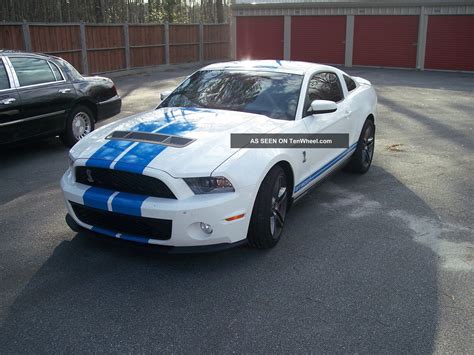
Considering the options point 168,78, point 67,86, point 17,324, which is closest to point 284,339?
point 17,324

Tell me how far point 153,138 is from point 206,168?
67cm

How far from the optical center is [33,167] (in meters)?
6.98

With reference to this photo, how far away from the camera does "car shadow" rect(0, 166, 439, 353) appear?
9.95 feet

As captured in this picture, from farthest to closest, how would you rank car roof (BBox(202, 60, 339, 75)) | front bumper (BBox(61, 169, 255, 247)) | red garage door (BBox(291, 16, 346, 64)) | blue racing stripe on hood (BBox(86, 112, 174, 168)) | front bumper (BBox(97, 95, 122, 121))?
red garage door (BBox(291, 16, 346, 64)) → front bumper (BBox(97, 95, 122, 121)) → car roof (BBox(202, 60, 339, 75)) → blue racing stripe on hood (BBox(86, 112, 174, 168)) → front bumper (BBox(61, 169, 255, 247))

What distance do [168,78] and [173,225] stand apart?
54.0 ft

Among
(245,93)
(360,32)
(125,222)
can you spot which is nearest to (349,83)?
(245,93)

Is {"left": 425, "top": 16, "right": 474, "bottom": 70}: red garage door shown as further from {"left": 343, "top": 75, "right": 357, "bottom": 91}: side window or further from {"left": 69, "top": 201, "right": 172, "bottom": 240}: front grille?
{"left": 69, "top": 201, "right": 172, "bottom": 240}: front grille

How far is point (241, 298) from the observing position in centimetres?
352

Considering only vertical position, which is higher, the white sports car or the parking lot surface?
the white sports car

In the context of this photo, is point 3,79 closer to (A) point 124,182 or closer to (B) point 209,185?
(A) point 124,182

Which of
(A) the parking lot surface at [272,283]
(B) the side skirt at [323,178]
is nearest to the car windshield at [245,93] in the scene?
(B) the side skirt at [323,178]

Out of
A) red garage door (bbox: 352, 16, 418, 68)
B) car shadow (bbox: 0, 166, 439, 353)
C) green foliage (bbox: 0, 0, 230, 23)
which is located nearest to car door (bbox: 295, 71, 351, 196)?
car shadow (bbox: 0, 166, 439, 353)

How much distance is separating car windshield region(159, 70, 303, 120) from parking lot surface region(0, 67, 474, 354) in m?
1.15

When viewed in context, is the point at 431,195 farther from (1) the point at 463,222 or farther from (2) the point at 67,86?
(2) the point at 67,86
